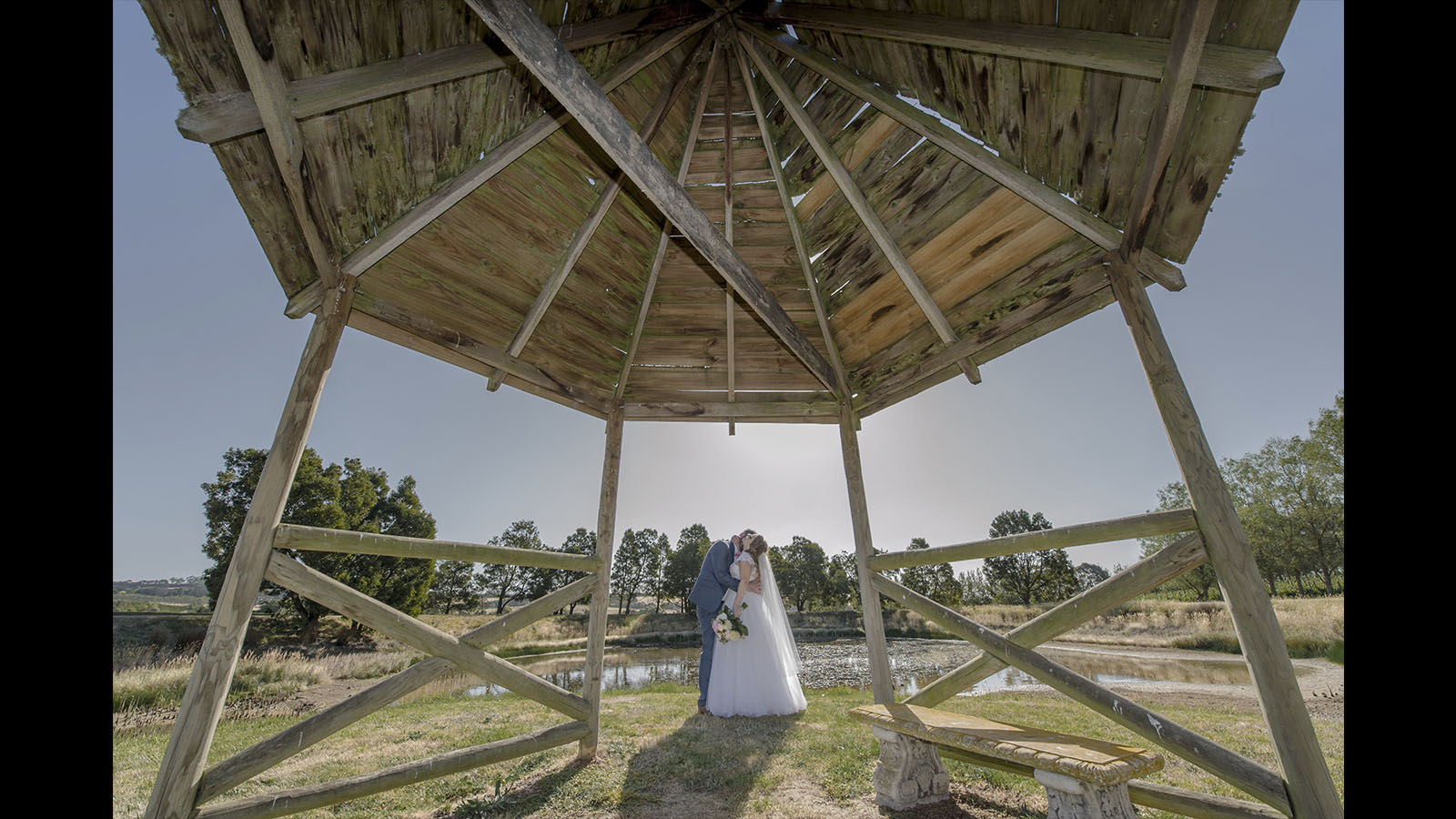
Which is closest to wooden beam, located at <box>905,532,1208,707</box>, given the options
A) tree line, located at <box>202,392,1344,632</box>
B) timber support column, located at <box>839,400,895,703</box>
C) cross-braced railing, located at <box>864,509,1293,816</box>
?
cross-braced railing, located at <box>864,509,1293,816</box>

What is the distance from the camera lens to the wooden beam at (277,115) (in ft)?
9.31

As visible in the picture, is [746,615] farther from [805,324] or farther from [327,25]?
[327,25]

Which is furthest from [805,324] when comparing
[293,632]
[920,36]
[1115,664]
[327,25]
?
[293,632]

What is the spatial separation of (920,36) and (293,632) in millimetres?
35430

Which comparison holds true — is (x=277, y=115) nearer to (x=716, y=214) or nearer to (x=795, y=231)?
(x=716, y=214)

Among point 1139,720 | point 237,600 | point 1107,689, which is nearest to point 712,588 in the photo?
point 1107,689

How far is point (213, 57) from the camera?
9.80 feet

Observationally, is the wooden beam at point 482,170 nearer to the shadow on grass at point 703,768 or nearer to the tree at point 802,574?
the shadow on grass at point 703,768

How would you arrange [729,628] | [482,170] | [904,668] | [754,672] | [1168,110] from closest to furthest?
1. [1168,110]
2. [482,170]
3. [754,672]
4. [729,628]
5. [904,668]

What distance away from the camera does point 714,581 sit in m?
8.09

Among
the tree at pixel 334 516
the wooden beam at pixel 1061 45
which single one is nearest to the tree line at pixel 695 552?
the tree at pixel 334 516

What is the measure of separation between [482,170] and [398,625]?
3.30 metres

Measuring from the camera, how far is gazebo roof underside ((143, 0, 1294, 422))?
10.7ft

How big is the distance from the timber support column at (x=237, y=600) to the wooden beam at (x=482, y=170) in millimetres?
573
